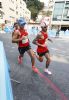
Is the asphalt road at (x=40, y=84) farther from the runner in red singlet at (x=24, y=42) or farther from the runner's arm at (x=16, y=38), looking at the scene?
the runner's arm at (x=16, y=38)

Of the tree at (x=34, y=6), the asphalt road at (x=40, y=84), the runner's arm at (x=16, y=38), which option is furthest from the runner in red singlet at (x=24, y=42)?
the tree at (x=34, y=6)

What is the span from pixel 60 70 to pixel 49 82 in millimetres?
1678

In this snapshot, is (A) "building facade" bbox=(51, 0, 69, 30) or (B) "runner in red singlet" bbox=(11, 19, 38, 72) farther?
(A) "building facade" bbox=(51, 0, 69, 30)

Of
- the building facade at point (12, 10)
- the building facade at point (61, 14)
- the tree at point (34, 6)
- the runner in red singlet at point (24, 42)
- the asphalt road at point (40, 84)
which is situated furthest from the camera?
the tree at point (34, 6)

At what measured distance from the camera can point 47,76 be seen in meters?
6.37

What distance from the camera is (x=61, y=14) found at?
59.5 meters

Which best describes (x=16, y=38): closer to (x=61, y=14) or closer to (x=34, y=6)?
(x=61, y=14)

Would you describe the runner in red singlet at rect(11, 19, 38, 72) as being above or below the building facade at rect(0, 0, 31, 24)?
above

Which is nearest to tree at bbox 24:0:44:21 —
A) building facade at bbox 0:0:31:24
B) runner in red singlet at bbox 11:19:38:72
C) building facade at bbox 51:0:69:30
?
building facade at bbox 0:0:31:24

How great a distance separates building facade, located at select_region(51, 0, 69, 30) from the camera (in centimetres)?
5903

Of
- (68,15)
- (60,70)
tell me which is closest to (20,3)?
(68,15)

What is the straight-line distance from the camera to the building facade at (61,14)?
194ft

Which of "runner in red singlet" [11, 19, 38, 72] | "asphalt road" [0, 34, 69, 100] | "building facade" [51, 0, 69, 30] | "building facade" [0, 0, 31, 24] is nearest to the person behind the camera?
"asphalt road" [0, 34, 69, 100]

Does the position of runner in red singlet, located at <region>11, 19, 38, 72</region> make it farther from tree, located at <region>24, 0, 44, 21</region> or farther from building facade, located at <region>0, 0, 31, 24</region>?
tree, located at <region>24, 0, 44, 21</region>
